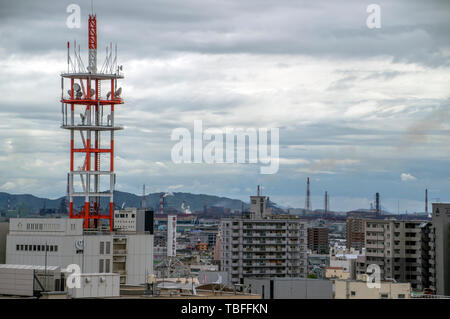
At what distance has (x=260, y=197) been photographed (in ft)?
409

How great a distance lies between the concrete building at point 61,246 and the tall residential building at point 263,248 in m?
39.6

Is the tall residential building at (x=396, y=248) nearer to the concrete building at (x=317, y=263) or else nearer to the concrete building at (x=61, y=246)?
the concrete building at (x=317, y=263)

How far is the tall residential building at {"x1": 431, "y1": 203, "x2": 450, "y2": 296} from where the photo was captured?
80.8 meters

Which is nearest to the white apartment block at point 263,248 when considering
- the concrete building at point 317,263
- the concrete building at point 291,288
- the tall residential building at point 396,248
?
the tall residential building at point 396,248

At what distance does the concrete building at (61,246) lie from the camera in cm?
5756

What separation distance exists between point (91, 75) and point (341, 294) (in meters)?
26.3

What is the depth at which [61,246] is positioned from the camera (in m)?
57.7

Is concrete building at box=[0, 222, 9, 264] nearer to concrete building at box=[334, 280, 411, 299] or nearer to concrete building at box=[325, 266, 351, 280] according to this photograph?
concrete building at box=[334, 280, 411, 299]

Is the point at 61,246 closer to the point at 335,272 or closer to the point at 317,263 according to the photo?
the point at 335,272

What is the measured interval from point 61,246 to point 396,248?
45.5 meters

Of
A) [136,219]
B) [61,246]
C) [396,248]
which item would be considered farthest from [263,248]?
[136,219]
